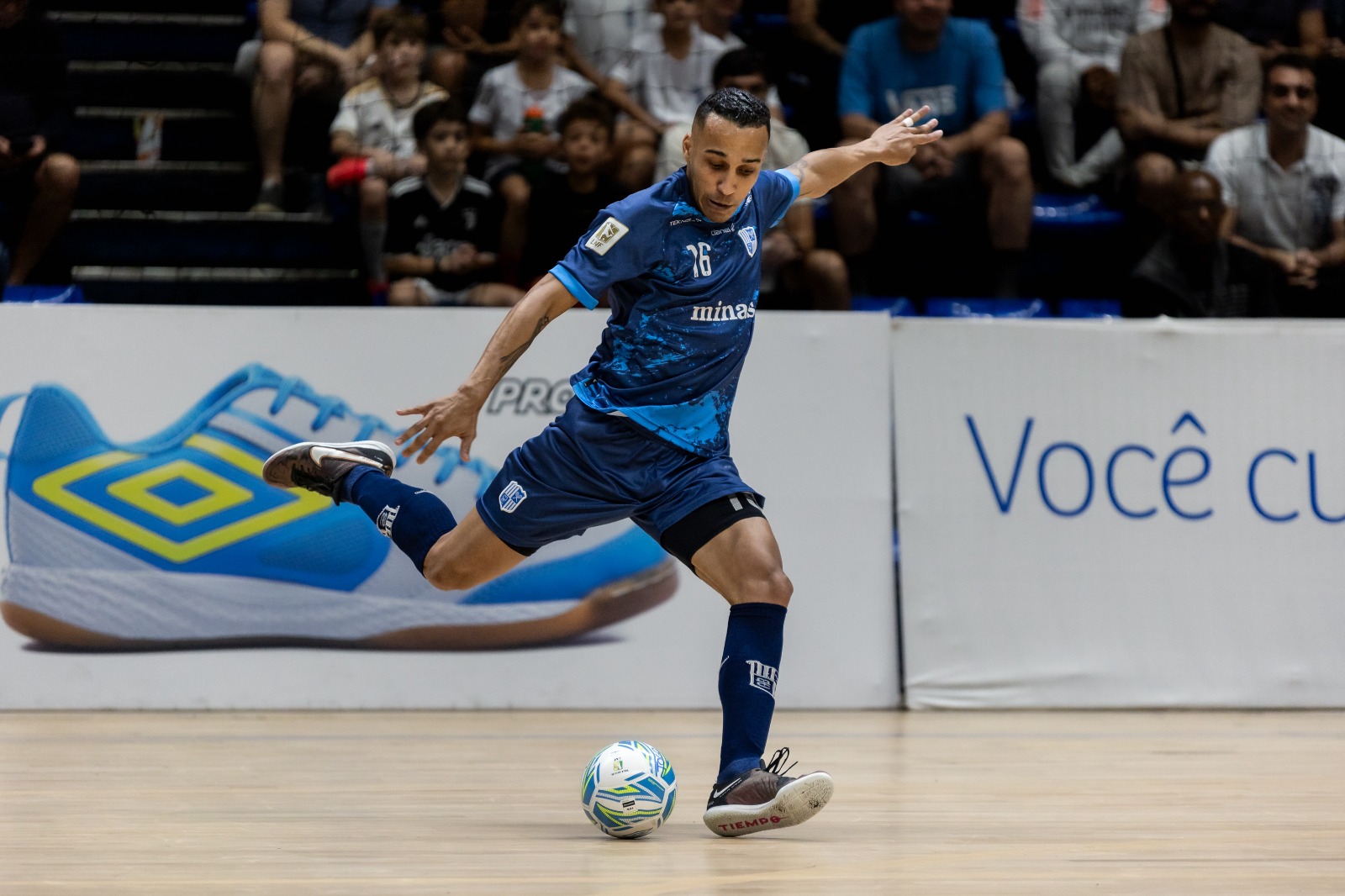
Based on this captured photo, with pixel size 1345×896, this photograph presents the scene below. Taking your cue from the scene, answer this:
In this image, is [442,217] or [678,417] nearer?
[678,417]

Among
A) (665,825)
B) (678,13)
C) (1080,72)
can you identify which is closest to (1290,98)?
(1080,72)

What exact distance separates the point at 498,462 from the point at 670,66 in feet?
10.6

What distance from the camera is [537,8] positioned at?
8.97m

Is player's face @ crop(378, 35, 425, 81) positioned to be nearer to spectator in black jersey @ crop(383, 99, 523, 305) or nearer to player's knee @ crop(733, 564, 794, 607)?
spectator in black jersey @ crop(383, 99, 523, 305)

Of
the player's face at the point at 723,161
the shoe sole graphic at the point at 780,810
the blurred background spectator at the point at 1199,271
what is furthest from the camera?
the blurred background spectator at the point at 1199,271

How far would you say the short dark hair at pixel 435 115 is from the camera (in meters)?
8.38

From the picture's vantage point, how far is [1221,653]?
725 centimetres

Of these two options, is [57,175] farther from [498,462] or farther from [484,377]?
[484,377]

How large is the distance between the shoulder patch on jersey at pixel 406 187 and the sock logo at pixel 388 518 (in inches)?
146

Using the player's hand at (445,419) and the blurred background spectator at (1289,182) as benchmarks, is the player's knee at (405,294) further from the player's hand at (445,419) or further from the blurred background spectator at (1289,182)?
the blurred background spectator at (1289,182)

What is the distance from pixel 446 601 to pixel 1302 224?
550 centimetres

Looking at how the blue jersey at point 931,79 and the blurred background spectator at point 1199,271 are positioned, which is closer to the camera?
the blurred background spectator at point 1199,271

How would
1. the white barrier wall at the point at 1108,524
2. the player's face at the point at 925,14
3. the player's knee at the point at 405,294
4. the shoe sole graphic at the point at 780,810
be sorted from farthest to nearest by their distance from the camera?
the player's face at the point at 925,14 < the player's knee at the point at 405,294 < the white barrier wall at the point at 1108,524 < the shoe sole graphic at the point at 780,810

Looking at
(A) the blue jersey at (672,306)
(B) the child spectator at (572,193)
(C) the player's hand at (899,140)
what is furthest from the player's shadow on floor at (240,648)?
(C) the player's hand at (899,140)
